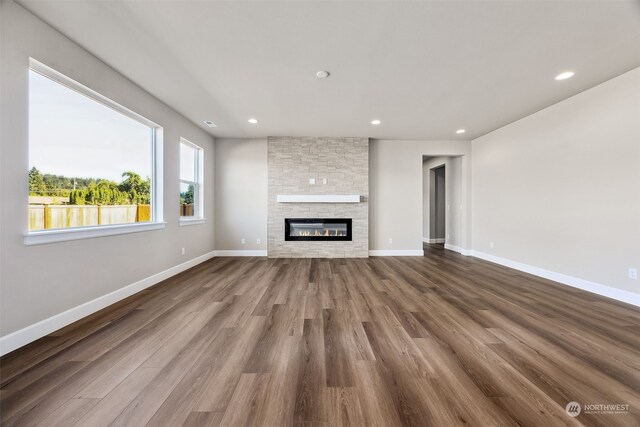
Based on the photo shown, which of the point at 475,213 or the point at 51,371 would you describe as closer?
the point at 51,371

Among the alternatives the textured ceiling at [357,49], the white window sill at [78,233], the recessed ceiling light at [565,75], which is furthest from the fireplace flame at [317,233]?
the recessed ceiling light at [565,75]

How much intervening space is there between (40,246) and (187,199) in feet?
8.76

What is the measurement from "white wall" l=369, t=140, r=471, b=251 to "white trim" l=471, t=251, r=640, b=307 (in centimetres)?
129

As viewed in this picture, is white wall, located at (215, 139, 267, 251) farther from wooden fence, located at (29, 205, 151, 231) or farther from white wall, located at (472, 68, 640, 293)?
white wall, located at (472, 68, 640, 293)

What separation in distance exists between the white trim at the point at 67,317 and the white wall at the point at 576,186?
5.73 metres

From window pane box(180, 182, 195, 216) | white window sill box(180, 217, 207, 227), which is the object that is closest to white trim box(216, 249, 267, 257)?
white window sill box(180, 217, 207, 227)

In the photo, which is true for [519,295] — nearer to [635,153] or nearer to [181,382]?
[635,153]

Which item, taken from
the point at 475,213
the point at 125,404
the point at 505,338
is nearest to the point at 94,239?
the point at 125,404

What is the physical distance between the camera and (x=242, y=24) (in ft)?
6.64

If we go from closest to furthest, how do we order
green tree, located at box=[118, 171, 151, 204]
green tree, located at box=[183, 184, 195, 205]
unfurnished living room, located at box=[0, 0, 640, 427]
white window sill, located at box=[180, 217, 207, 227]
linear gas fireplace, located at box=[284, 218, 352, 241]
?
unfurnished living room, located at box=[0, 0, 640, 427] → green tree, located at box=[118, 171, 151, 204] → white window sill, located at box=[180, 217, 207, 227] → green tree, located at box=[183, 184, 195, 205] → linear gas fireplace, located at box=[284, 218, 352, 241]

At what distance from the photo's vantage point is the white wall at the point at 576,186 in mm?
2776

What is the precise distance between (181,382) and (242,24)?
263 centimetres

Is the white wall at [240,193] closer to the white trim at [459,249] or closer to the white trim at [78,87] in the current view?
the white trim at [78,87]

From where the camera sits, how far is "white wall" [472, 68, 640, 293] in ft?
9.11
